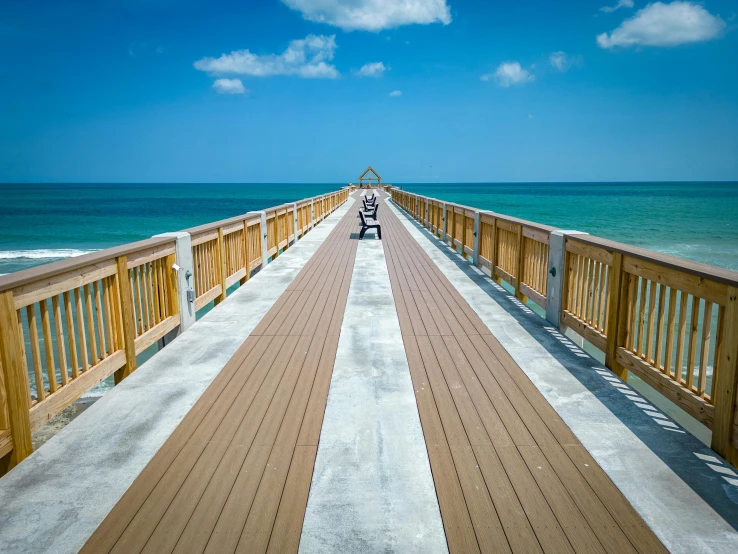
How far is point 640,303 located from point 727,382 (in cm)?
119

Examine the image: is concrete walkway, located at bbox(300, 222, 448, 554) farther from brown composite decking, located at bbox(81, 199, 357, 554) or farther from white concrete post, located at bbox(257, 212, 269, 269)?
white concrete post, located at bbox(257, 212, 269, 269)

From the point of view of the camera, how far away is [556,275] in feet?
17.9

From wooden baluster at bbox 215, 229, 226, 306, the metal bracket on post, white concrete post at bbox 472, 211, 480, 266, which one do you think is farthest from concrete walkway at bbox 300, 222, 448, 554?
white concrete post at bbox 472, 211, 480, 266

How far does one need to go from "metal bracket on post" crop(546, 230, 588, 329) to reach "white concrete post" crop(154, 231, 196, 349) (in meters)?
3.86

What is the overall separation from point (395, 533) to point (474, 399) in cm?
154

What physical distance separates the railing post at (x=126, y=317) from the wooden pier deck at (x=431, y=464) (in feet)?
2.47

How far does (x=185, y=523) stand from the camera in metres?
2.30

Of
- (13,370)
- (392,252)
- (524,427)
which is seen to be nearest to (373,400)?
(524,427)

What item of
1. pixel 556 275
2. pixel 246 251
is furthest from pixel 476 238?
pixel 246 251

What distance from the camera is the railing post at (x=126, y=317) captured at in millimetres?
4039

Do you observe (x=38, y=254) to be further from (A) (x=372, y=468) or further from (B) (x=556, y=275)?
(A) (x=372, y=468)

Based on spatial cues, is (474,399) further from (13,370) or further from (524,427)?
(13,370)

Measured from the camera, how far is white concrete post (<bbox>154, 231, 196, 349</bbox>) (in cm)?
511

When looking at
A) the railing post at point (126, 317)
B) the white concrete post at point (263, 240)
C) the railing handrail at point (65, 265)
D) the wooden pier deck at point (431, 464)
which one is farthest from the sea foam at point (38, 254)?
the wooden pier deck at point (431, 464)
